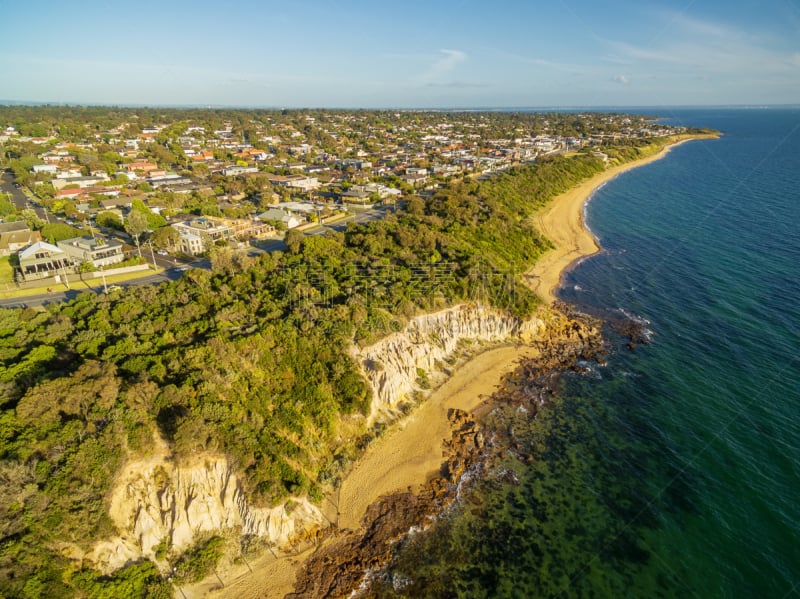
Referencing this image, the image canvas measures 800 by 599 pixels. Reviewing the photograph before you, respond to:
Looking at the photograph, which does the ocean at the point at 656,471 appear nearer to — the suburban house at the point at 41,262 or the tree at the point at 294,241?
the tree at the point at 294,241

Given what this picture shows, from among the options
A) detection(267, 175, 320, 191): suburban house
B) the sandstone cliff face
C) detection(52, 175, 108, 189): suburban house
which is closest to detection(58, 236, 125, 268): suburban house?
the sandstone cliff face

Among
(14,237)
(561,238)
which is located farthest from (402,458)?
(14,237)

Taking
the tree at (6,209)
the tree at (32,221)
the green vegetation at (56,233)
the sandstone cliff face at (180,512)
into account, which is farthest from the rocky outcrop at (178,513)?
the tree at (6,209)

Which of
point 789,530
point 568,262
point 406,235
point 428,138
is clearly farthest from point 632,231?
point 428,138

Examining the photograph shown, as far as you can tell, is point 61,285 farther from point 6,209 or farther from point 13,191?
point 13,191

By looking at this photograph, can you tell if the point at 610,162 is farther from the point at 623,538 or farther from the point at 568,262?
the point at 623,538

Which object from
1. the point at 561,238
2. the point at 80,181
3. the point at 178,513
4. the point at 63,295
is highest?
the point at 80,181

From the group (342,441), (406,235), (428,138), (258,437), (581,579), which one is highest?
(428,138)

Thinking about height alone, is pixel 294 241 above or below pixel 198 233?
above
